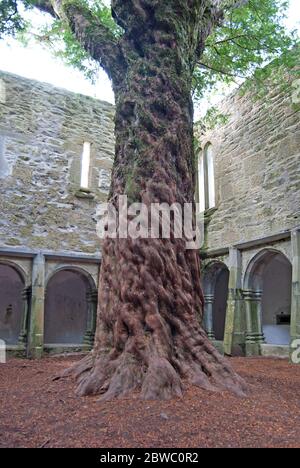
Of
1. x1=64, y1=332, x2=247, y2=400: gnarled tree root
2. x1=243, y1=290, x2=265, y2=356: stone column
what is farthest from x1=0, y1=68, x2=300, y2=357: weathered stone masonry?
x1=64, y1=332, x2=247, y2=400: gnarled tree root

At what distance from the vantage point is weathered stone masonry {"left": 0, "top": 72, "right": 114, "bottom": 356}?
722 centimetres

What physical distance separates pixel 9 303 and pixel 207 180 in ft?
19.2

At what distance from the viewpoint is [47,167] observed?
316 inches

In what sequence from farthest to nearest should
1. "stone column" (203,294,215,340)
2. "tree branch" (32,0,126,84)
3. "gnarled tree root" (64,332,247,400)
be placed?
"stone column" (203,294,215,340) → "tree branch" (32,0,126,84) → "gnarled tree root" (64,332,247,400)

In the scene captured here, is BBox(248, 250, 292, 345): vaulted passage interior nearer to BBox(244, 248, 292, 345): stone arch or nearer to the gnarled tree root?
BBox(244, 248, 292, 345): stone arch

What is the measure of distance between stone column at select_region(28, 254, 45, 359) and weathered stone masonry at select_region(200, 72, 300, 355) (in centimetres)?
350

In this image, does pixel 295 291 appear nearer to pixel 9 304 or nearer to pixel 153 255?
pixel 153 255

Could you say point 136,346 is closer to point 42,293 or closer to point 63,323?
point 42,293

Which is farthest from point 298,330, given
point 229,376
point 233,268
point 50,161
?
point 50,161

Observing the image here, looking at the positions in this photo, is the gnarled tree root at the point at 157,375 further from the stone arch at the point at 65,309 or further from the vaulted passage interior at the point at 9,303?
the vaulted passage interior at the point at 9,303

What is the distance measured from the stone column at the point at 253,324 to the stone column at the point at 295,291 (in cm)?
129

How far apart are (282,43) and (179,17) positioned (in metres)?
3.17

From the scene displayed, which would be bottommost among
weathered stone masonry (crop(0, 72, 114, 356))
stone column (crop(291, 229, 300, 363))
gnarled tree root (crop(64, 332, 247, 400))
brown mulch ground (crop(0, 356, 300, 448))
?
brown mulch ground (crop(0, 356, 300, 448))

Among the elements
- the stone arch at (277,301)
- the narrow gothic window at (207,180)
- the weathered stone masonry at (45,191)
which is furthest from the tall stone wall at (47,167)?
the stone arch at (277,301)
